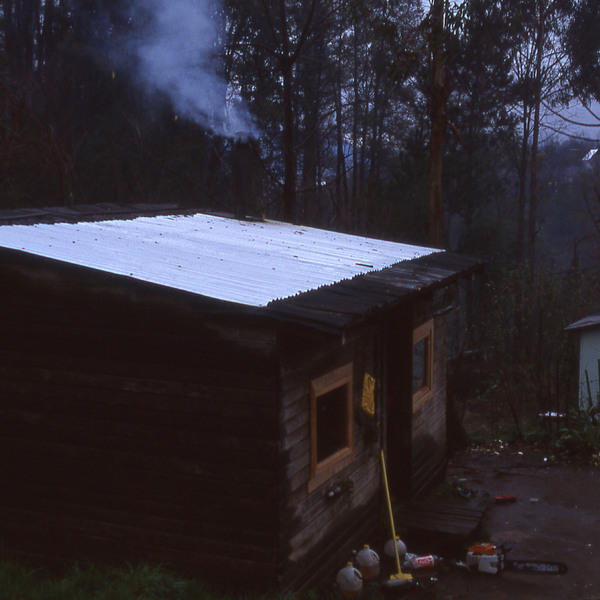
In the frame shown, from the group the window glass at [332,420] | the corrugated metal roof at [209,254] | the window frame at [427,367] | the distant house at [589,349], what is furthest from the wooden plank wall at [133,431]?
the distant house at [589,349]

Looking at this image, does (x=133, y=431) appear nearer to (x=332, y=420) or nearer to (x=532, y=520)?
(x=332, y=420)

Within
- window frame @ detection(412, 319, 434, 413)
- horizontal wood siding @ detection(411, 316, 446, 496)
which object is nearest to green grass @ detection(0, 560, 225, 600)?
horizontal wood siding @ detection(411, 316, 446, 496)

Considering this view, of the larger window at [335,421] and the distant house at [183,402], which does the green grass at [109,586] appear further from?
the larger window at [335,421]

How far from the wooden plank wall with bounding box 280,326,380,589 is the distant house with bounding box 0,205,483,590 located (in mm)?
25

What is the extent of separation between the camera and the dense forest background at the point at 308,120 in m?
22.5

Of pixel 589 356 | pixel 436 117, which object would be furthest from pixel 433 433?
pixel 589 356

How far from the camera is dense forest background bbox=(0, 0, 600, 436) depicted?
22.5m

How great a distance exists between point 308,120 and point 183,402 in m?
25.2

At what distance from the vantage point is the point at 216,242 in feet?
27.1

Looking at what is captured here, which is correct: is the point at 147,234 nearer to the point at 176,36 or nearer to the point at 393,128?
the point at 176,36

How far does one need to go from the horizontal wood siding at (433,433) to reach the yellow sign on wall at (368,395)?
179cm

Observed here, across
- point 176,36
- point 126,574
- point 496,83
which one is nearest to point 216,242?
point 126,574

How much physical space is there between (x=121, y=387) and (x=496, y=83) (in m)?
28.9

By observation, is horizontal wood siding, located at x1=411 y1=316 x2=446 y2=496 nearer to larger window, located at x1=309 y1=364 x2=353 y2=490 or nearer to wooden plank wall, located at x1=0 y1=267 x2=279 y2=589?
larger window, located at x1=309 y1=364 x2=353 y2=490
